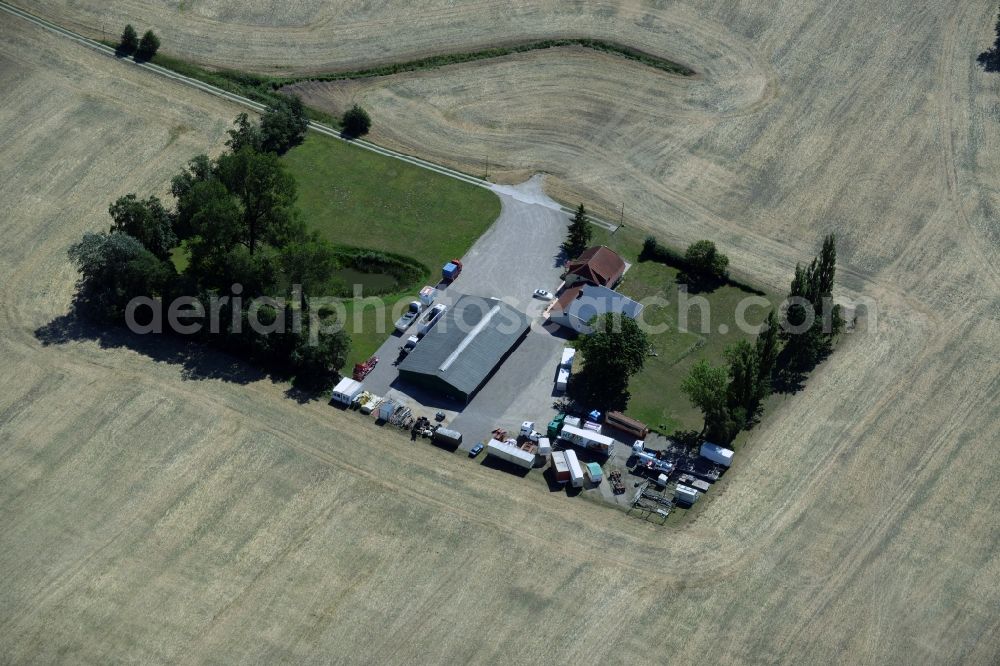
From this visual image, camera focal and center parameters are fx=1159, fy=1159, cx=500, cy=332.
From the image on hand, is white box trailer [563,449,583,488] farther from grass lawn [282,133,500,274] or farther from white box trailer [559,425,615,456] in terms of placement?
grass lawn [282,133,500,274]

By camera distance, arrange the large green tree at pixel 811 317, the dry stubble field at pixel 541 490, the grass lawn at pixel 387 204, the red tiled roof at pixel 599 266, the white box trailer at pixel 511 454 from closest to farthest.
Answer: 1. the dry stubble field at pixel 541 490
2. the white box trailer at pixel 511 454
3. the large green tree at pixel 811 317
4. the red tiled roof at pixel 599 266
5. the grass lawn at pixel 387 204

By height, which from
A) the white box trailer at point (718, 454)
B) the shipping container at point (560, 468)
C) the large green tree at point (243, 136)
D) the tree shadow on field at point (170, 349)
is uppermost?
the white box trailer at point (718, 454)

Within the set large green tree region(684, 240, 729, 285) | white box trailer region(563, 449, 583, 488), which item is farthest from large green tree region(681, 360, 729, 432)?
large green tree region(684, 240, 729, 285)

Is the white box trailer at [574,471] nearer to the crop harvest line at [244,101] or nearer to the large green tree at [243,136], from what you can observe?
the crop harvest line at [244,101]

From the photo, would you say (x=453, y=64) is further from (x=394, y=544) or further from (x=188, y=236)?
(x=394, y=544)

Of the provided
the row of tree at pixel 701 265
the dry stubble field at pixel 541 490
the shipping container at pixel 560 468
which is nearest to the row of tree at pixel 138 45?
the dry stubble field at pixel 541 490

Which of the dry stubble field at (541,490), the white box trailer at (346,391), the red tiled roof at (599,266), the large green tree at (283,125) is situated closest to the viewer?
the dry stubble field at (541,490)

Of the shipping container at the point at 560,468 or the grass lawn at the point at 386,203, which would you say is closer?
the shipping container at the point at 560,468
